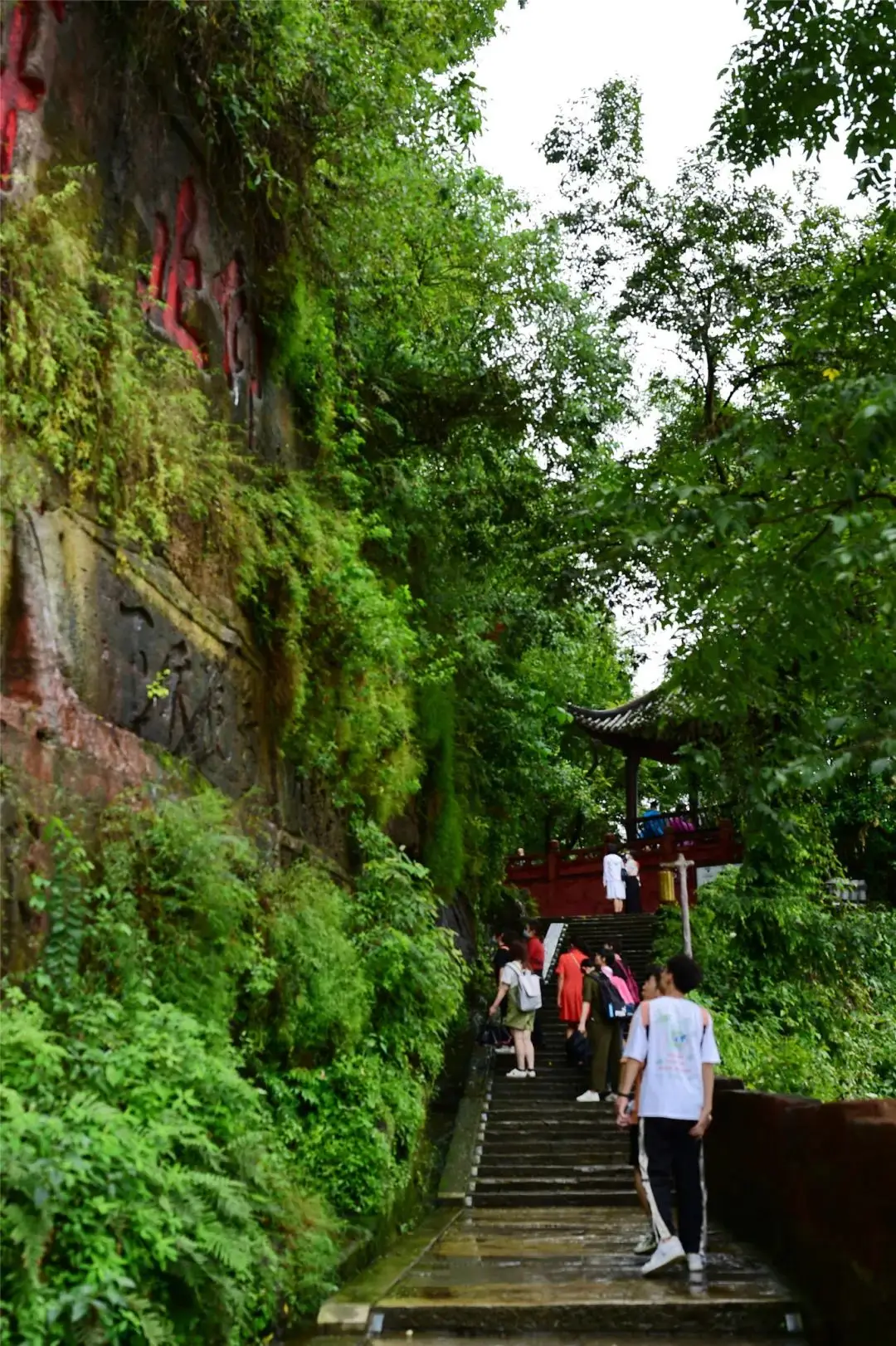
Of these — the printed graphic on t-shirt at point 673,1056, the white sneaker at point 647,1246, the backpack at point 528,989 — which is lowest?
the white sneaker at point 647,1246

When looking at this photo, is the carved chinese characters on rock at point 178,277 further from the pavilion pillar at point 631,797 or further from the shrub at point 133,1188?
the pavilion pillar at point 631,797

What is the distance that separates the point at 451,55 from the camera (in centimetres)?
1491

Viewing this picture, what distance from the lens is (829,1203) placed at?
616 centimetres

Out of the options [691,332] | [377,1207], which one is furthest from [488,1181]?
[691,332]

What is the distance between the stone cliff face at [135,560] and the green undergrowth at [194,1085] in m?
0.55

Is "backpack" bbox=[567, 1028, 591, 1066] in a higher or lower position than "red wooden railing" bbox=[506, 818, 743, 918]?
lower

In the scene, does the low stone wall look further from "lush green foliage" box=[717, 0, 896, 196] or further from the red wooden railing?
the red wooden railing

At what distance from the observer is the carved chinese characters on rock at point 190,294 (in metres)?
8.84

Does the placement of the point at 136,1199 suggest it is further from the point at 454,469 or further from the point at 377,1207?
the point at 454,469

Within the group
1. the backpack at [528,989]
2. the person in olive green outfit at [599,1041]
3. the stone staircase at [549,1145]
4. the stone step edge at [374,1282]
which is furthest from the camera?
the backpack at [528,989]

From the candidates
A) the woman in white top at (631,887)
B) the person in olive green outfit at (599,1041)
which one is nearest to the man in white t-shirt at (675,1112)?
the person in olive green outfit at (599,1041)

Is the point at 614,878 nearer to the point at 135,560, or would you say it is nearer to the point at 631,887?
the point at 631,887

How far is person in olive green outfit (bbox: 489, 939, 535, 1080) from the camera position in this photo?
14.7 meters

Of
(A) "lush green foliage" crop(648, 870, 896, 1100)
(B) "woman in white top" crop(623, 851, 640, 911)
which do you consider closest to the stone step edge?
(A) "lush green foliage" crop(648, 870, 896, 1100)
